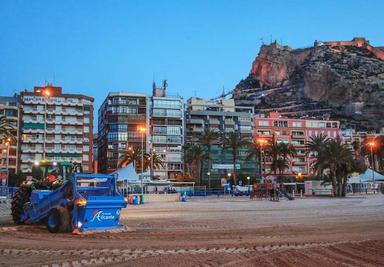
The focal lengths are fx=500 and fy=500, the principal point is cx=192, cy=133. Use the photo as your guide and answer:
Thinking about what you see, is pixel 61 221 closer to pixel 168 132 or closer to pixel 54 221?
pixel 54 221

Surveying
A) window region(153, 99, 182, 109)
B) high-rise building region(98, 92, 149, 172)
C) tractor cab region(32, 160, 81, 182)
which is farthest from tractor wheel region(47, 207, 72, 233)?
window region(153, 99, 182, 109)

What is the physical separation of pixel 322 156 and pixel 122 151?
65826 millimetres

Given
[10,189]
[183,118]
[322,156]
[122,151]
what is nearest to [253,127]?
[183,118]

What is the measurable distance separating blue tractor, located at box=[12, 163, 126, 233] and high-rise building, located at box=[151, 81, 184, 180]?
381ft

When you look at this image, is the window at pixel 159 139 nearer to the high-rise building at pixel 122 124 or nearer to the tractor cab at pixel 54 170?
the high-rise building at pixel 122 124

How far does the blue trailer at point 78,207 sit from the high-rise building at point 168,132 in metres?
117

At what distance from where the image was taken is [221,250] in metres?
12.3

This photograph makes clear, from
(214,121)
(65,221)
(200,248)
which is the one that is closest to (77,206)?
(65,221)

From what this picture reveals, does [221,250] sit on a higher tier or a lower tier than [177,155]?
lower

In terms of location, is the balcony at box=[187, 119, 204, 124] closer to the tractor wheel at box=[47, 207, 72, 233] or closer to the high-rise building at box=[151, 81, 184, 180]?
the high-rise building at box=[151, 81, 184, 180]

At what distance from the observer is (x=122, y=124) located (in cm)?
13512

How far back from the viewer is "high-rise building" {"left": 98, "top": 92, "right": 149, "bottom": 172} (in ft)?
438

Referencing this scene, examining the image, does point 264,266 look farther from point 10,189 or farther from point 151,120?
point 151,120

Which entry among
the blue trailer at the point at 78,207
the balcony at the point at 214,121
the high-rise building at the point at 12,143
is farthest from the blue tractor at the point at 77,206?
the balcony at the point at 214,121
